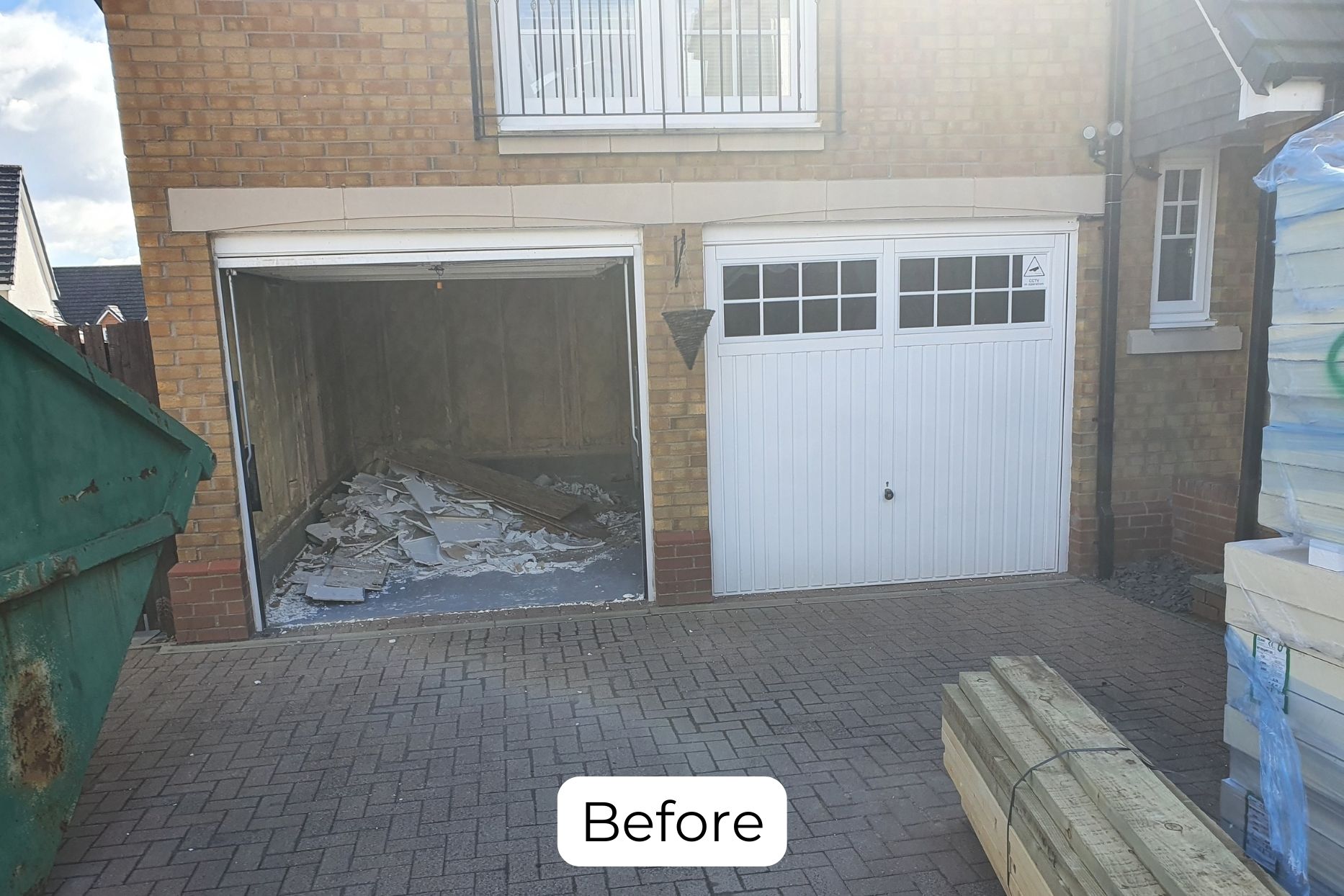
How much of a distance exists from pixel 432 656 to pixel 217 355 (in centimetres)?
247

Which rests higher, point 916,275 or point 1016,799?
point 916,275

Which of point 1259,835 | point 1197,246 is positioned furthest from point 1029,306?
point 1259,835

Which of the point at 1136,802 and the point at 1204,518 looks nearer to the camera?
the point at 1136,802

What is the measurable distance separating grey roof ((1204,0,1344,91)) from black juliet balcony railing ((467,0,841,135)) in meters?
2.43

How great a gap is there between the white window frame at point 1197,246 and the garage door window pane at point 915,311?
1859 millimetres

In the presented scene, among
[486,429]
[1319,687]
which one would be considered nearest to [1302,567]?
[1319,687]

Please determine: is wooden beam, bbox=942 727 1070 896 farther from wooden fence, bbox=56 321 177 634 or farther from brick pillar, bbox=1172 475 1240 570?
wooden fence, bbox=56 321 177 634

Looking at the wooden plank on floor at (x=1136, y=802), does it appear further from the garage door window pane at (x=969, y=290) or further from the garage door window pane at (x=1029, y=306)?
the garage door window pane at (x=1029, y=306)

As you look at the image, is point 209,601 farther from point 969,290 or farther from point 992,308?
point 992,308

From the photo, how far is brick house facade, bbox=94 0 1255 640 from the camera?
18.3ft

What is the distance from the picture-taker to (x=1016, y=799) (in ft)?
9.64

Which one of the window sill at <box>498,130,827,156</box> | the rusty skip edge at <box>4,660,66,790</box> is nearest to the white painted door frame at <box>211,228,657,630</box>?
the window sill at <box>498,130,827,156</box>

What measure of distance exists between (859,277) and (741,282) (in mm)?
885

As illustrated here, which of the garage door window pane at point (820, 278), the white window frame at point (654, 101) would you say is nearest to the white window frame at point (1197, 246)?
the garage door window pane at point (820, 278)
